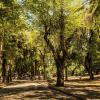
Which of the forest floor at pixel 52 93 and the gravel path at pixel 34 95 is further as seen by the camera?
the gravel path at pixel 34 95

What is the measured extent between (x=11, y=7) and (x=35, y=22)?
2160 centimetres

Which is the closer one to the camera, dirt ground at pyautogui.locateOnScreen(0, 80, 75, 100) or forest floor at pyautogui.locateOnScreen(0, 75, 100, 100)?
forest floor at pyautogui.locateOnScreen(0, 75, 100, 100)

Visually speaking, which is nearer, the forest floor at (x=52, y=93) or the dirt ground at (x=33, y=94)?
the forest floor at (x=52, y=93)

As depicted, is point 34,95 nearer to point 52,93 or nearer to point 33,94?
point 33,94

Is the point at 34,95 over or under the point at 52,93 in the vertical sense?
under

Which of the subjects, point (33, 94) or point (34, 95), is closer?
point (34, 95)

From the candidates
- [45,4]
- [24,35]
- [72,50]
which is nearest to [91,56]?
[72,50]

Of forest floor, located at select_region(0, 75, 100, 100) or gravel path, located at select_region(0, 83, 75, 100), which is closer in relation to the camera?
forest floor, located at select_region(0, 75, 100, 100)

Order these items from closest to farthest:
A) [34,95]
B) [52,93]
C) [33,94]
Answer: [34,95] → [33,94] → [52,93]

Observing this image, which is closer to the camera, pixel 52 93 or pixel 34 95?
pixel 34 95

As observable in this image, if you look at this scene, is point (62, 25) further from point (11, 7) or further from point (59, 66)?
point (11, 7)

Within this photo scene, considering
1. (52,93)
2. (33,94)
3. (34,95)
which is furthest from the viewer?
(52,93)

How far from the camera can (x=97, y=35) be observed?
193ft

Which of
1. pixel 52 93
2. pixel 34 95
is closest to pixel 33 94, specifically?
pixel 34 95
